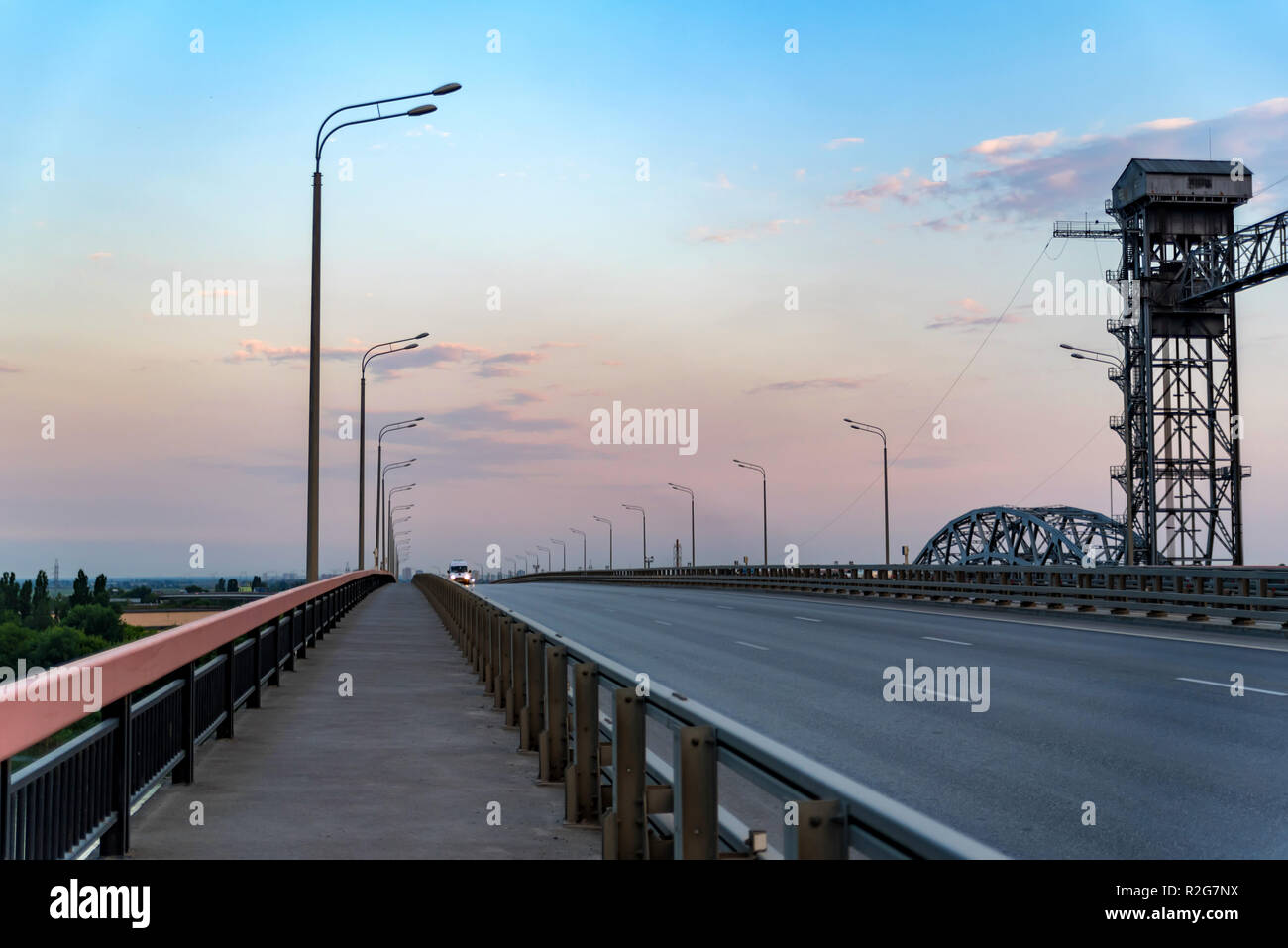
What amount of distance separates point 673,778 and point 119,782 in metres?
3.32

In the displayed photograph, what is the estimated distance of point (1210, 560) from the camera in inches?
2864

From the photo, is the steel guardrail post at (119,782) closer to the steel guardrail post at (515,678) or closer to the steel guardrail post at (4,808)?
the steel guardrail post at (4,808)

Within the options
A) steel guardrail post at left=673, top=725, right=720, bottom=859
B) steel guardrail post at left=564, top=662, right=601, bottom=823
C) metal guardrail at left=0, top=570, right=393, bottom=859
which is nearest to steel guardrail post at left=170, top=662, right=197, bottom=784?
metal guardrail at left=0, top=570, right=393, bottom=859

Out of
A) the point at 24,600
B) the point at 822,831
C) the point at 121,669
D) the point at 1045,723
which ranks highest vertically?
the point at 121,669

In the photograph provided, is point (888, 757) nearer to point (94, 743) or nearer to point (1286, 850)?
point (1286, 850)

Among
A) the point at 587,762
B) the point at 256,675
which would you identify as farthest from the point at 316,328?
the point at 587,762

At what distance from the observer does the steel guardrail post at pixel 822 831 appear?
11.3 ft

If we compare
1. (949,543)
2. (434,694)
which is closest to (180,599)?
(434,694)

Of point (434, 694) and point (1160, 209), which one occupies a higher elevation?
point (1160, 209)

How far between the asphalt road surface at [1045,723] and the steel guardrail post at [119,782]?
4790mm

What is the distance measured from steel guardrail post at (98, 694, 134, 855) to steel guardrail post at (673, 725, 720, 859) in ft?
11.5

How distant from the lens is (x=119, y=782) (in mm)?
7000

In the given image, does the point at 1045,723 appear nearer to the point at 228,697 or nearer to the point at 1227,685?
the point at 1227,685

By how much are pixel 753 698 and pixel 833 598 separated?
31.9 m
